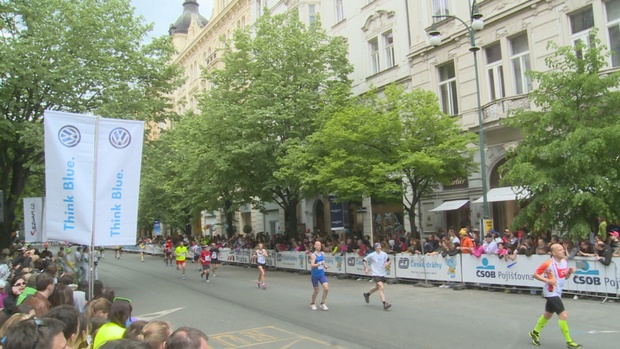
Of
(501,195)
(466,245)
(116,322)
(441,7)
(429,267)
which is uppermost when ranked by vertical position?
(441,7)

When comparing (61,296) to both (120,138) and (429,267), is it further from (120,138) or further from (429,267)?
(429,267)

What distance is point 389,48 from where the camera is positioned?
28375 mm

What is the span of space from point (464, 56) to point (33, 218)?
18.0m

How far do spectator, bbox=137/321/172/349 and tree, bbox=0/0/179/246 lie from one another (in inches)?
603

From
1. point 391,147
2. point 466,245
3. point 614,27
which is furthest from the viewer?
point 391,147

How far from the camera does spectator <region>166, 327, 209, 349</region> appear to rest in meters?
3.30

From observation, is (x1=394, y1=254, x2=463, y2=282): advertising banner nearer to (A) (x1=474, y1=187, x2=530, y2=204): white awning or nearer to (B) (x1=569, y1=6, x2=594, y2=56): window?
(A) (x1=474, y1=187, x2=530, y2=204): white awning

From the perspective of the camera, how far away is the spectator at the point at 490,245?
614 inches

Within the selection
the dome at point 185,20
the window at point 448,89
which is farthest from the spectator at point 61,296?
the dome at point 185,20

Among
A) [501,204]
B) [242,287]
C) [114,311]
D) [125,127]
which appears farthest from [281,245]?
[114,311]

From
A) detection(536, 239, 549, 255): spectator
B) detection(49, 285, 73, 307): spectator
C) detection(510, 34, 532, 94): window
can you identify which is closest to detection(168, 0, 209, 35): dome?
detection(510, 34, 532, 94): window

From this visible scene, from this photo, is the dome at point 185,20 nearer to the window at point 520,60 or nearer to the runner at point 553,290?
the window at point 520,60

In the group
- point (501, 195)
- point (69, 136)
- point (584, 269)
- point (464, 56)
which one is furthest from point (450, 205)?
point (69, 136)

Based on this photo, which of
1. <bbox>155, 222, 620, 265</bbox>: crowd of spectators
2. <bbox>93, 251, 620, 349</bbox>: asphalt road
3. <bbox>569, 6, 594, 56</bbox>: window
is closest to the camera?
<bbox>93, 251, 620, 349</bbox>: asphalt road
